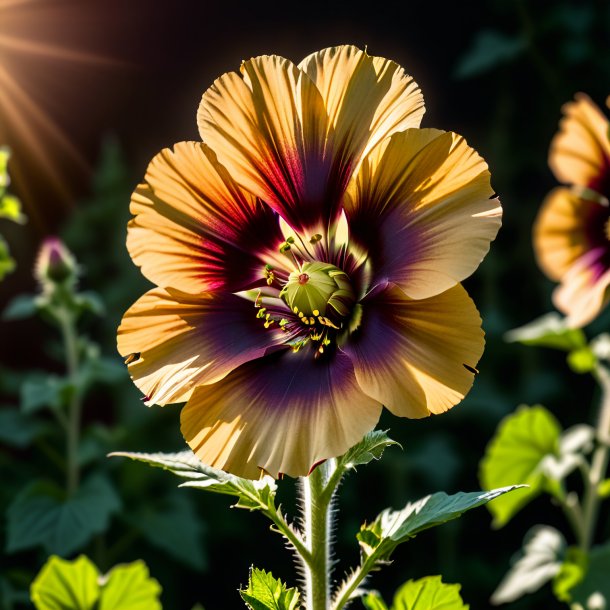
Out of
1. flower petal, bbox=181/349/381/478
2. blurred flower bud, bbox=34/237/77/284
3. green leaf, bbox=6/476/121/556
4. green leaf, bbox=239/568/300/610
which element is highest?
blurred flower bud, bbox=34/237/77/284

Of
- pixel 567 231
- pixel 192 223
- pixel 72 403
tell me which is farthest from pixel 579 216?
pixel 72 403

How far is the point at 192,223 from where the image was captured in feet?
2.73

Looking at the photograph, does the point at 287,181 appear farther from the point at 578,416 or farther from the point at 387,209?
the point at 578,416

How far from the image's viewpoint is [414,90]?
756mm

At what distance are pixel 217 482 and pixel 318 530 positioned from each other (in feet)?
0.31

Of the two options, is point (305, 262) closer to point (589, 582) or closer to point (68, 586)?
point (68, 586)

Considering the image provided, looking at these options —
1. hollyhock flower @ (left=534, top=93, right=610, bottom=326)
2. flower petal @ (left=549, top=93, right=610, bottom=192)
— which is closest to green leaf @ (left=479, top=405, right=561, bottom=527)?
hollyhock flower @ (left=534, top=93, right=610, bottom=326)

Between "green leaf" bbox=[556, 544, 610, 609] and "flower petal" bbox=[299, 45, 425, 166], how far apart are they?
88 centimetres

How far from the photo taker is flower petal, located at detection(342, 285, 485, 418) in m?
0.69

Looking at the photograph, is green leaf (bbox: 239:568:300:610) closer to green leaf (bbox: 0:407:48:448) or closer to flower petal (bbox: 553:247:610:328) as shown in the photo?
flower petal (bbox: 553:247:610:328)

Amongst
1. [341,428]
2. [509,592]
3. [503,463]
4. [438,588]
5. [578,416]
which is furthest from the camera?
[578,416]

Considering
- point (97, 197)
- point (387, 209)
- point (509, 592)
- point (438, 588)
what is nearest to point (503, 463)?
point (509, 592)

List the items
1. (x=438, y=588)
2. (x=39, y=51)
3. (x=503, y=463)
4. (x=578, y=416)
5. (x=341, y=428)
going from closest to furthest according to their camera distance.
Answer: (x=341, y=428)
(x=438, y=588)
(x=503, y=463)
(x=578, y=416)
(x=39, y=51)

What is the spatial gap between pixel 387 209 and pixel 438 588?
0.34 m
